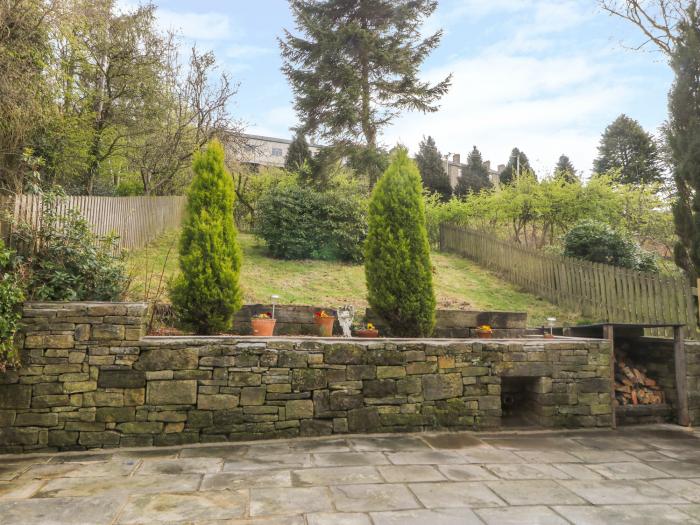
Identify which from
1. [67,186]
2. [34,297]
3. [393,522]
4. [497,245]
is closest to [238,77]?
[67,186]

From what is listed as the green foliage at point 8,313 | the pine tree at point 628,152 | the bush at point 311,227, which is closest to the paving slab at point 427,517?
the green foliage at point 8,313

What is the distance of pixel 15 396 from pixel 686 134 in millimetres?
10369

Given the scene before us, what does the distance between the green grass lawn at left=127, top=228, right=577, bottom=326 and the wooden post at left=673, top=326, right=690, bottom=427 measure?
3254 mm

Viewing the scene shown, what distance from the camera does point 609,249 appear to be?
10.2m

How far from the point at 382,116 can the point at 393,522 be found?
12805 mm

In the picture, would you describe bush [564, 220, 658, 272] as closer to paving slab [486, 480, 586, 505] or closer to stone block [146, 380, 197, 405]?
paving slab [486, 480, 586, 505]

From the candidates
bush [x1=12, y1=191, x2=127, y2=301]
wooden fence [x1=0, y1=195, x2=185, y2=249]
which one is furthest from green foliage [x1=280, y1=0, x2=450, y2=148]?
bush [x1=12, y1=191, x2=127, y2=301]

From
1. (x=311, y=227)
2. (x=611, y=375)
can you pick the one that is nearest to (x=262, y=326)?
(x=611, y=375)

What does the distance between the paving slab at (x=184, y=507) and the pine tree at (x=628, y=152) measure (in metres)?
30.9

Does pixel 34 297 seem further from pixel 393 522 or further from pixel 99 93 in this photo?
pixel 99 93

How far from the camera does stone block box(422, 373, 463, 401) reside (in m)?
4.98

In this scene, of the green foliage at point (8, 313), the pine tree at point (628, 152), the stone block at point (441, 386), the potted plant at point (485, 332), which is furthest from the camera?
the pine tree at point (628, 152)

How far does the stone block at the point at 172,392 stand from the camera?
14.3 ft

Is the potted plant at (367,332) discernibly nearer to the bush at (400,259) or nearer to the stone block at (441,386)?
the bush at (400,259)
